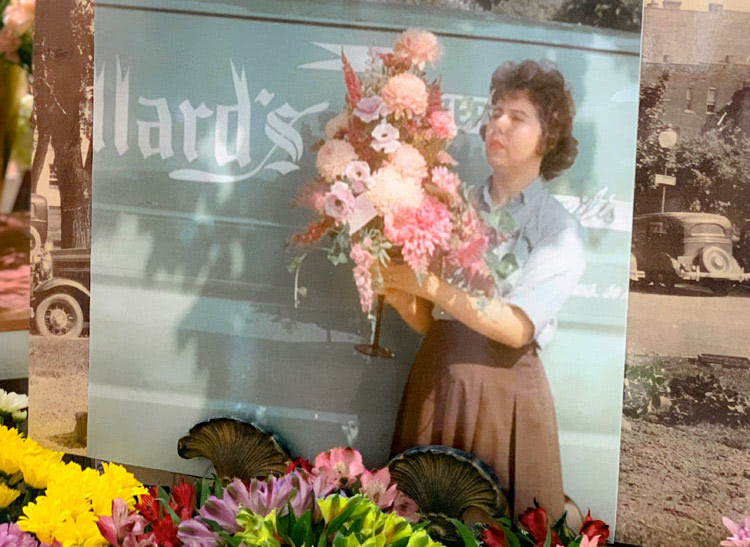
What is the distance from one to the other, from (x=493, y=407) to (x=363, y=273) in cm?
22

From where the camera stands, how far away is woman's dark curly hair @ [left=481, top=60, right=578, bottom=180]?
0.86 metres

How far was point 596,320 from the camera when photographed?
2.87 ft

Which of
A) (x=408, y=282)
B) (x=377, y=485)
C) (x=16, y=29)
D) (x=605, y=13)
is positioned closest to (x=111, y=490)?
(x=377, y=485)

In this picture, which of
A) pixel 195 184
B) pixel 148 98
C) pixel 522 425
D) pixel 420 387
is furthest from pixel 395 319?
pixel 148 98

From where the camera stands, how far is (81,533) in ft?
2.58

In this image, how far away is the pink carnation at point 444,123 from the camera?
2.88 feet

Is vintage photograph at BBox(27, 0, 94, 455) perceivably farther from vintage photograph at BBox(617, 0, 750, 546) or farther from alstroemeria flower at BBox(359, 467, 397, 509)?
vintage photograph at BBox(617, 0, 750, 546)

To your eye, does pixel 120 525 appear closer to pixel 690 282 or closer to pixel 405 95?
pixel 405 95

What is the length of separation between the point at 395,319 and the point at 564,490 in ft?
0.92

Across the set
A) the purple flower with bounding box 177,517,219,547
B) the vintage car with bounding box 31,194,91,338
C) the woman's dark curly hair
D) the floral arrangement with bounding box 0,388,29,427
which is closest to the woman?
the woman's dark curly hair

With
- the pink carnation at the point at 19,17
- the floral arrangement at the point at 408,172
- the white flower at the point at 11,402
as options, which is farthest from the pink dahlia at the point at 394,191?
the pink carnation at the point at 19,17

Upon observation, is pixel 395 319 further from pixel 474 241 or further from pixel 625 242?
pixel 625 242

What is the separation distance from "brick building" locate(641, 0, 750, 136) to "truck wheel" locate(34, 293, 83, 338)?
0.76 meters

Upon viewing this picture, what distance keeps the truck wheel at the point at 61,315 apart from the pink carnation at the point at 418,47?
0.53 metres
